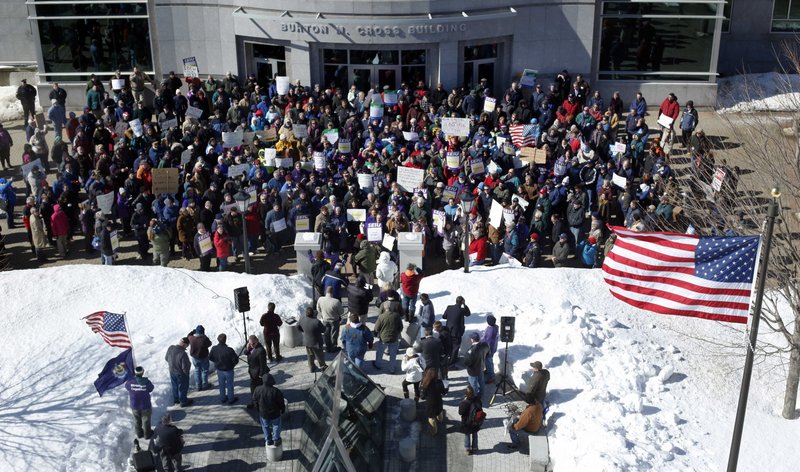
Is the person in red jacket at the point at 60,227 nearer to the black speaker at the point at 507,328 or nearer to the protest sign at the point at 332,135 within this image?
the protest sign at the point at 332,135

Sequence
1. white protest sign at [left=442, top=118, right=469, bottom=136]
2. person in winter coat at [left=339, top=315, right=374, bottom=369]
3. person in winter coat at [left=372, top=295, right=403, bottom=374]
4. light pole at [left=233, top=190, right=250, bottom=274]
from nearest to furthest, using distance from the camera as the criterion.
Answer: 1. person in winter coat at [left=339, top=315, right=374, bottom=369]
2. person in winter coat at [left=372, top=295, right=403, bottom=374]
3. light pole at [left=233, top=190, right=250, bottom=274]
4. white protest sign at [left=442, top=118, right=469, bottom=136]

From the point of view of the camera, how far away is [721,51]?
34.6m

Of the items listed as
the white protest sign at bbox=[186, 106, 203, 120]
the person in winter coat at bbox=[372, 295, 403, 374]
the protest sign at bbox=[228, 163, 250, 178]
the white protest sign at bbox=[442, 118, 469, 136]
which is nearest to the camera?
the person in winter coat at bbox=[372, 295, 403, 374]

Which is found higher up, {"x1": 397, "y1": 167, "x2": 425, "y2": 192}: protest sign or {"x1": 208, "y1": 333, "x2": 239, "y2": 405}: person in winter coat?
{"x1": 397, "y1": 167, "x2": 425, "y2": 192}: protest sign

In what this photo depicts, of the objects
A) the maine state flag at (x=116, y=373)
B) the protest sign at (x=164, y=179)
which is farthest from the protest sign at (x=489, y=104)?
the maine state flag at (x=116, y=373)

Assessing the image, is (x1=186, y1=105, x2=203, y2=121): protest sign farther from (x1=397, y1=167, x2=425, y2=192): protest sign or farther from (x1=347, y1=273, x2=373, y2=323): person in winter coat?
(x1=347, y1=273, x2=373, y2=323): person in winter coat

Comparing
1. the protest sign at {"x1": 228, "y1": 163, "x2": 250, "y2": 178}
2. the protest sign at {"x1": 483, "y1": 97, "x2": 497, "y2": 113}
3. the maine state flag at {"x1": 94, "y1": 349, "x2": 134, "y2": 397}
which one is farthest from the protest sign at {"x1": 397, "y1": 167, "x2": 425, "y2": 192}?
the maine state flag at {"x1": 94, "y1": 349, "x2": 134, "y2": 397}

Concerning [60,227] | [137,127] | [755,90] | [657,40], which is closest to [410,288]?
[60,227]

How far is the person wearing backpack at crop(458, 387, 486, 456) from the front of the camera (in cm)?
1565

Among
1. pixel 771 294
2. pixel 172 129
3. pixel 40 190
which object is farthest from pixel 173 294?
pixel 771 294

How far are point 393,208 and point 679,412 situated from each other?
862 cm

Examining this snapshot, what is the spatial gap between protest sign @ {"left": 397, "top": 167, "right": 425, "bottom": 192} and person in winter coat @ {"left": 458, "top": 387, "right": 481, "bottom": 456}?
28.6ft

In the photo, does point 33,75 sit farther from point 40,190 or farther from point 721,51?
point 721,51

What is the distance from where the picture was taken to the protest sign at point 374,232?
21.9 meters
